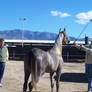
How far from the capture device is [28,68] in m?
6.39

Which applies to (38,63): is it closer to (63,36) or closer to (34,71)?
(34,71)

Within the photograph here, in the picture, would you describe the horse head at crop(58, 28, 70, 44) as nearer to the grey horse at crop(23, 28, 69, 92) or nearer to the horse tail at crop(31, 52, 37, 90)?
the grey horse at crop(23, 28, 69, 92)

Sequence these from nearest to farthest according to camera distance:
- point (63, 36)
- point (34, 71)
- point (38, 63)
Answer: point (34, 71) → point (38, 63) → point (63, 36)

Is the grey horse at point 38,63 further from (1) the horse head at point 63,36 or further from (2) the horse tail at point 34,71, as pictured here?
(1) the horse head at point 63,36

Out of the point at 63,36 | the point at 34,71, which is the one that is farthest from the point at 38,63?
the point at 63,36

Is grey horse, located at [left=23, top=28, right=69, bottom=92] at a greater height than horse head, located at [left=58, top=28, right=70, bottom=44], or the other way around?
horse head, located at [left=58, top=28, right=70, bottom=44]

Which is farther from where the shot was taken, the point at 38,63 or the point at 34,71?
the point at 38,63

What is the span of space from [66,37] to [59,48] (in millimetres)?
747

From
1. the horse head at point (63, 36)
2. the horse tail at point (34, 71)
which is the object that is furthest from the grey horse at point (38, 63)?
the horse head at point (63, 36)

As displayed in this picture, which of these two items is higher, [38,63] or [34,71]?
[38,63]

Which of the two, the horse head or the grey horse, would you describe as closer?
the grey horse

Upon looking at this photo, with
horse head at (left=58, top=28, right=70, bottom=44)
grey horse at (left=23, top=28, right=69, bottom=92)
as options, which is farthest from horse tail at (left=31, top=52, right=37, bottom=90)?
horse head at (left=58, top=28, right=70, bottom=44)

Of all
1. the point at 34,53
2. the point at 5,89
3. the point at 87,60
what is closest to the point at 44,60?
the point at 34,53

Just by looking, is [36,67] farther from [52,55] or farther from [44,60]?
[52,55]
